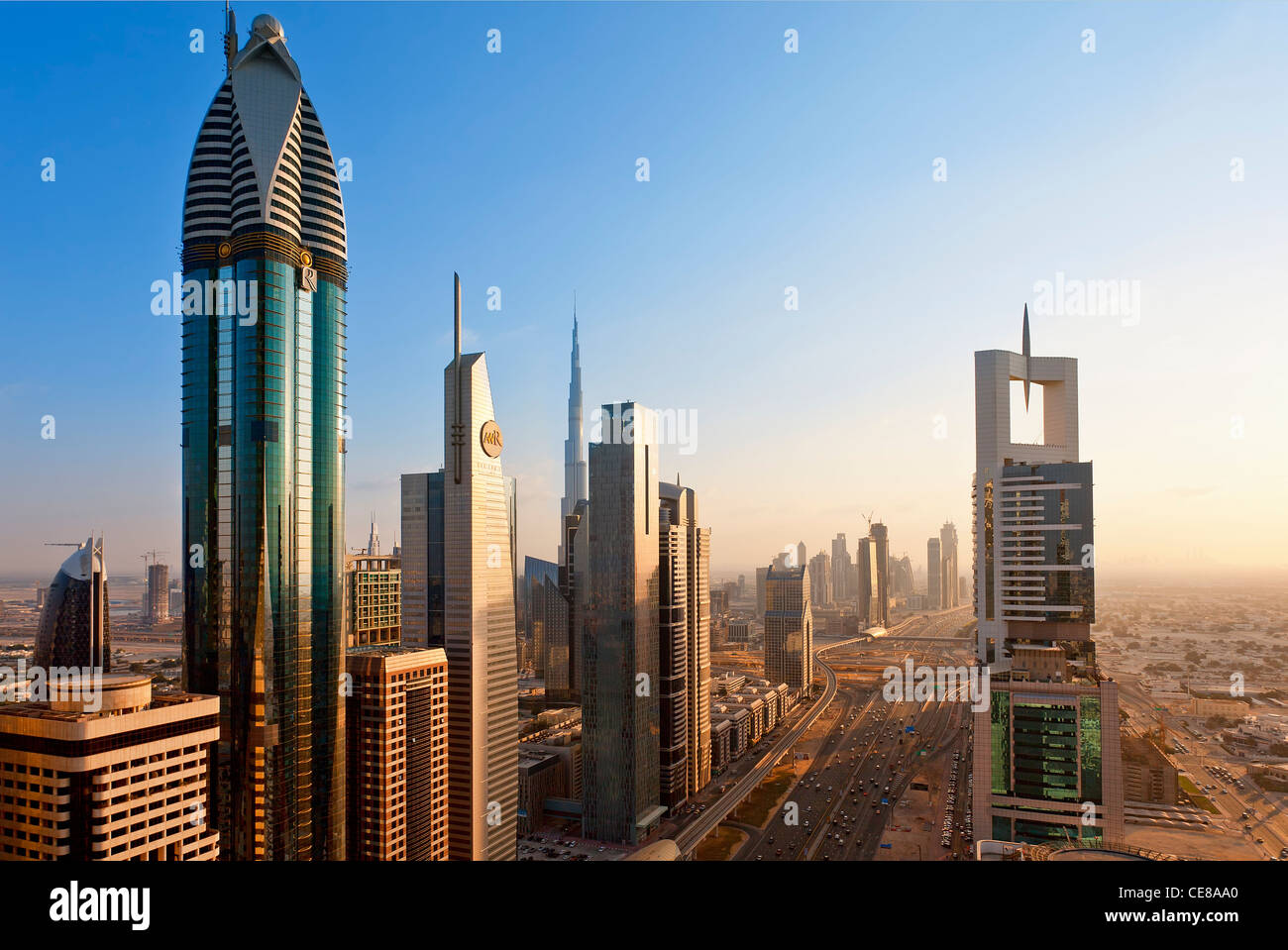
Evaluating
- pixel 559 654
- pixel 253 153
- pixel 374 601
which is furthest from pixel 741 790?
pixel 253 153

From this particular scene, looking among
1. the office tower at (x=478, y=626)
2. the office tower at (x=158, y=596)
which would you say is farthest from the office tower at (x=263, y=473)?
the office tower at (x=158, y=596)

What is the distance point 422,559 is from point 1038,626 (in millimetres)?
23533

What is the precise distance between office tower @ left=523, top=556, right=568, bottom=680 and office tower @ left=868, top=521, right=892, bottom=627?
Answer: 2150 inches

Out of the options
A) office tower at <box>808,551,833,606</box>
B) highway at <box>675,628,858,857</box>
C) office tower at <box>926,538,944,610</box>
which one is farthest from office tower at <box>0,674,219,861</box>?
office tower at <box>926,538,944,610</box>

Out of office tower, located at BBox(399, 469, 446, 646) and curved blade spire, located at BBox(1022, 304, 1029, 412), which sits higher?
curved blade spire, located at BBox(1022, 304, 1029, 412)

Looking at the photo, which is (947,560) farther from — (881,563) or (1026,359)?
(1026,359)

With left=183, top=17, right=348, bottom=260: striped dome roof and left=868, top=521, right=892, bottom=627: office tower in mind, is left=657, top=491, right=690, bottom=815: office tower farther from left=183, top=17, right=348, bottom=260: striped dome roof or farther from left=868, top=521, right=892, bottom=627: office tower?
left=868, top=521, right=892, bottom=627: office tower

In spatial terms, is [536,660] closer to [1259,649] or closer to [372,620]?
[372,620]

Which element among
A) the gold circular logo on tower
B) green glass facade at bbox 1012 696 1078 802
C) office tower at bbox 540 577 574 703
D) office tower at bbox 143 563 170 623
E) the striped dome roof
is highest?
the striped dome roof

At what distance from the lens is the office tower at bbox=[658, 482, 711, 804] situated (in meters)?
41.5

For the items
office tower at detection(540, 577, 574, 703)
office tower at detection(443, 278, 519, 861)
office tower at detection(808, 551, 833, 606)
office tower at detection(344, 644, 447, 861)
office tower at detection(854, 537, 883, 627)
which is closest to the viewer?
office tower at detection(344, 644, 447, 861)

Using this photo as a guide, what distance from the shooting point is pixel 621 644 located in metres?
36.3
